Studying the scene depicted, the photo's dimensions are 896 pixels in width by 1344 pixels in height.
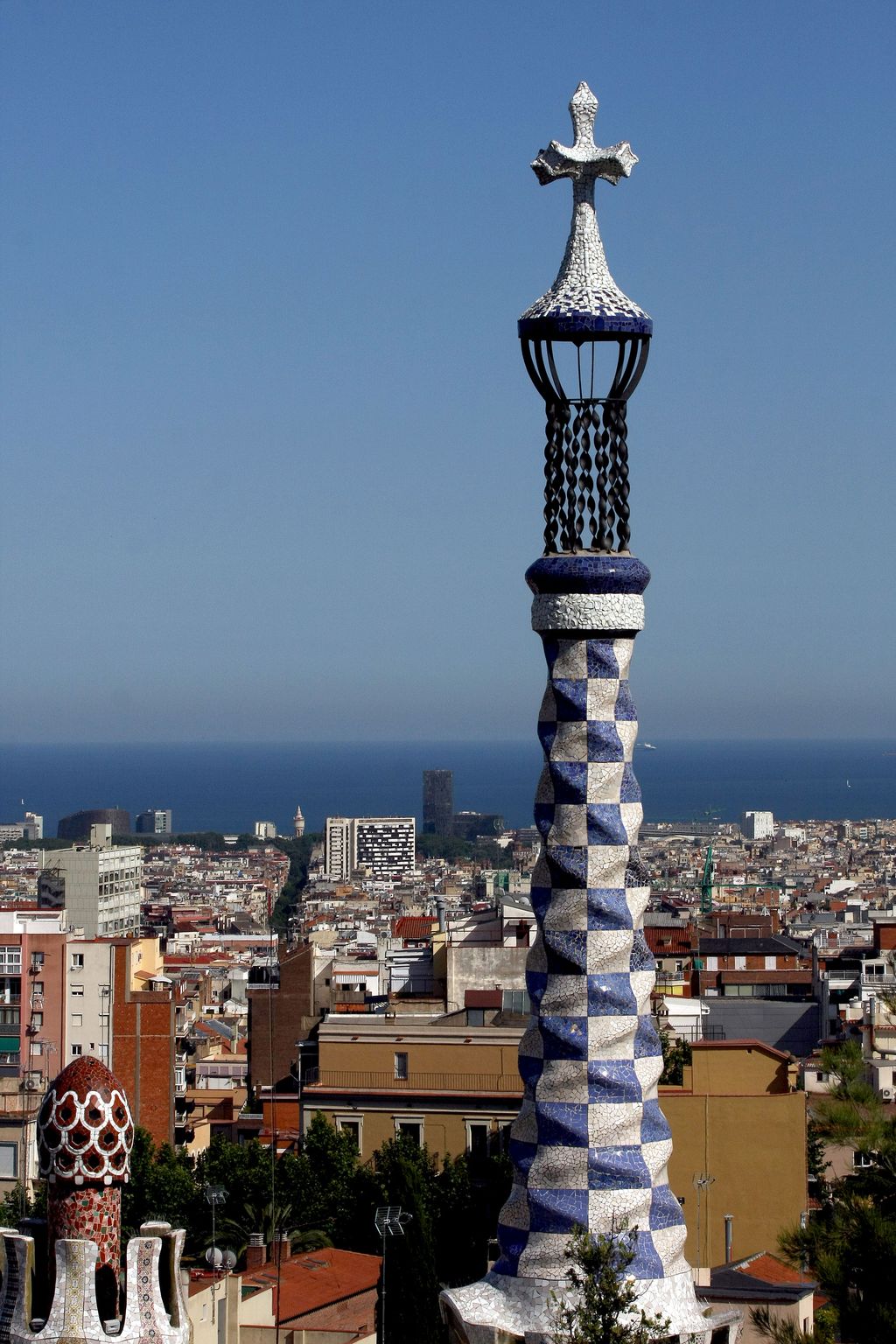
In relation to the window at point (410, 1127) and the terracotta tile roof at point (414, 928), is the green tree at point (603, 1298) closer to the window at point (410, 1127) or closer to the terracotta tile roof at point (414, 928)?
the window at point (410, 1127)

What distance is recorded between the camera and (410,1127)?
1385 inches

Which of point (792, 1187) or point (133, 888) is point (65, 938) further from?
point (133, 888)

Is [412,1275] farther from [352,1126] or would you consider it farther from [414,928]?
[414,928]

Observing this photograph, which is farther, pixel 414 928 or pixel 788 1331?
pixel 414 928

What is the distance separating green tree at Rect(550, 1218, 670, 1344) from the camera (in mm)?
11641

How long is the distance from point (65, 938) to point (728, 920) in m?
38.2

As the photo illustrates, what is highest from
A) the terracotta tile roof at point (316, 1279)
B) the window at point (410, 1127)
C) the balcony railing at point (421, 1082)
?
the balcony railing at point (421, 1082)

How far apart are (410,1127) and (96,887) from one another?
6019 cm

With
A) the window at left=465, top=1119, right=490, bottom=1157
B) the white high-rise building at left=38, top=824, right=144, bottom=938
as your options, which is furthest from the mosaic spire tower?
the white high-rise building at left=38, top=824, right=144, bottom=938

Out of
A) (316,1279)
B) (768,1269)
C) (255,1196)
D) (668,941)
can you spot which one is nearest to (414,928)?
(668,941)

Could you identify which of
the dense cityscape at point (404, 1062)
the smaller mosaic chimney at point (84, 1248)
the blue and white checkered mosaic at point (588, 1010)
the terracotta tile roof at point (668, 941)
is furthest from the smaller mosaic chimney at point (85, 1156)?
the terracotta tile roof at point (668, 941)

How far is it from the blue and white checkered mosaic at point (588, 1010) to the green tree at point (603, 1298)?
106 millimetres

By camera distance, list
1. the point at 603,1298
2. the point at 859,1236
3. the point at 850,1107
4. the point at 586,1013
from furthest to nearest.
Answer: the point at 850,1107 → the point at 859,1236 → the point at 586,1013 → the point at 603,1298

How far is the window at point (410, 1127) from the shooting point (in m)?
Result: 35.1
